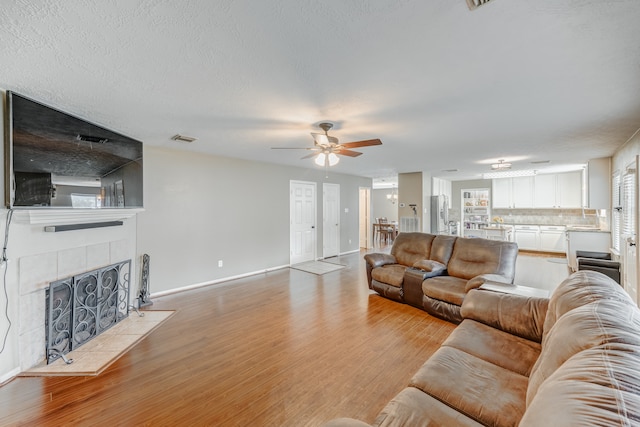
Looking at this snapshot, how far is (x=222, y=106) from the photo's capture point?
255 cm

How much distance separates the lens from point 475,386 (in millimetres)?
1426

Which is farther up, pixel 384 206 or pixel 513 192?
pixel 513 192

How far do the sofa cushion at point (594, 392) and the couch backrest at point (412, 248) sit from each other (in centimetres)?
331

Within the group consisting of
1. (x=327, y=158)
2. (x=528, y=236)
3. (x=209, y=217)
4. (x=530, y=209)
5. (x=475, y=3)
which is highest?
(x=475, y=3)

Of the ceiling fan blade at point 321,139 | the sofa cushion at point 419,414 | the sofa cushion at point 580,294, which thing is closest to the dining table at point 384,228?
the ceiling fan blade at point 321,139

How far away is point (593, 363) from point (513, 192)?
9.36 meters

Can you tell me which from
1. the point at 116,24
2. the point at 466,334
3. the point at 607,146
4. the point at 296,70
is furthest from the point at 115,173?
the point at 607,146

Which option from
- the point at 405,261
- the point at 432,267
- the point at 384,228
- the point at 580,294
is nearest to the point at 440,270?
the point at 432,267

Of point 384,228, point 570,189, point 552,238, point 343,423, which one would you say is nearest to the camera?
point 343,423

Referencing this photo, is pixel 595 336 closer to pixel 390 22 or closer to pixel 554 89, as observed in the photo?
pixel 390 22

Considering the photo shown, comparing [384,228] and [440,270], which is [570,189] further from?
[440,270]

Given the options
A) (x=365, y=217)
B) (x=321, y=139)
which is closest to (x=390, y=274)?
(x=321, y=139)

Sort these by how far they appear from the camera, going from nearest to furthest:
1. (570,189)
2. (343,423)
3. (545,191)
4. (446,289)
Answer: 1. (343,423)
2. (446,289)
3. (570,189)
4. (545,191)

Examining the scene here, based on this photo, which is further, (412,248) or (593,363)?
(412,248)
